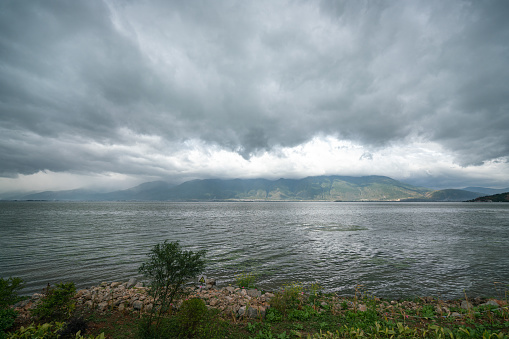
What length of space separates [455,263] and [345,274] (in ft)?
51.5

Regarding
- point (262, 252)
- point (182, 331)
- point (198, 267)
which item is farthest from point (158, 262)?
point (262, 252)

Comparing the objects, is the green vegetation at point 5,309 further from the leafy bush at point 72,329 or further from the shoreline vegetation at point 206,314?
the leafy bush at point 72,329

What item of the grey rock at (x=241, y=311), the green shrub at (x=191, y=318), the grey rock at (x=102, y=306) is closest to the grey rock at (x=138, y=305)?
the grey rock at (x=102, y=306)

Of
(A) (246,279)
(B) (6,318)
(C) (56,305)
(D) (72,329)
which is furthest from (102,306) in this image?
(A) (246,279)

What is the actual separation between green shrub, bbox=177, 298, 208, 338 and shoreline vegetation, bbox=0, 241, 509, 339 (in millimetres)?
38

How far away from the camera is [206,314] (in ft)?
35.0

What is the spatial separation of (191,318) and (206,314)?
0.89 meters

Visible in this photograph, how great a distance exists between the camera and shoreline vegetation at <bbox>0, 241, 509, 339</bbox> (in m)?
9.88

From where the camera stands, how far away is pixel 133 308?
13.5 meters

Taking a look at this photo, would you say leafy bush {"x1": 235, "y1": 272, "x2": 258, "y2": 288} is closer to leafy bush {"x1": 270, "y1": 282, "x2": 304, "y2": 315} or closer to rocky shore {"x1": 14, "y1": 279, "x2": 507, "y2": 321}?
rocky shore {"x1": 14, "y1": 279, "x2": 507, "y2": 321}

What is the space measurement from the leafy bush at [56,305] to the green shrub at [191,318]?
6.01 m

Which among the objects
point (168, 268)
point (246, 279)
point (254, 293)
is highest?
point (168, 268)

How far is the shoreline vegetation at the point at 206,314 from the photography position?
32.4 feet

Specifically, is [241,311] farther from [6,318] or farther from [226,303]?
[6,318]
